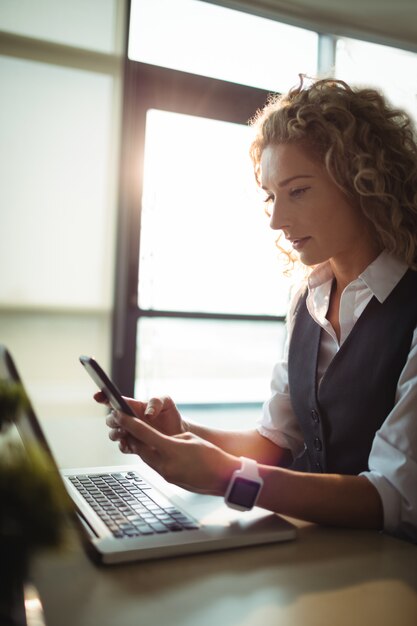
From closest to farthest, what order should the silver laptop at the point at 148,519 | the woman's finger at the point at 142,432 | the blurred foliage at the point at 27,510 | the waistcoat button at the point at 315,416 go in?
the blurred foliage at the point at 27,510, the silver laptop at the point at 148,519, the woman's finger at the point at 142,432, the waistcoat button at the point at 315,416

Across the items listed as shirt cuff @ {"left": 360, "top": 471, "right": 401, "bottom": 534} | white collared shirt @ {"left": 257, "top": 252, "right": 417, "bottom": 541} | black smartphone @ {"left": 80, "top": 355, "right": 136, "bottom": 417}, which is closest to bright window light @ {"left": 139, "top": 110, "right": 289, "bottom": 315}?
white collared shirt @ {"left": 257, "top": 252, "right": 417, "bottom": 541}

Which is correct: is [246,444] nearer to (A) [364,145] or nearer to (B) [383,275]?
(B) [383,275]

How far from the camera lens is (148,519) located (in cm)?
86

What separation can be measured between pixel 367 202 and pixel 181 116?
250 cm

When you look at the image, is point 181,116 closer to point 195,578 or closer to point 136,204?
point 136,204

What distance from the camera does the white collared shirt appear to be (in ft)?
3.35

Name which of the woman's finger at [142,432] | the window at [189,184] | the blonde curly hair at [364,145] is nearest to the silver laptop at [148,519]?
the woman's finger at [142,432]

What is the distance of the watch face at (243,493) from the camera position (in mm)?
881

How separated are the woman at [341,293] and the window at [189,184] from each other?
1.82m

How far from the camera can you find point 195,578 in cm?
72

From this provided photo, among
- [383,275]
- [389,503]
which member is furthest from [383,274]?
[389,503]

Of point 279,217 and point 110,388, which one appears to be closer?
point 110,388

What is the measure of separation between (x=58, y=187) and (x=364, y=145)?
7.71 ft

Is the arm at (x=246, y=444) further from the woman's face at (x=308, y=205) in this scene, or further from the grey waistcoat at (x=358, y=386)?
the woman's face at (x=308, y=205)
